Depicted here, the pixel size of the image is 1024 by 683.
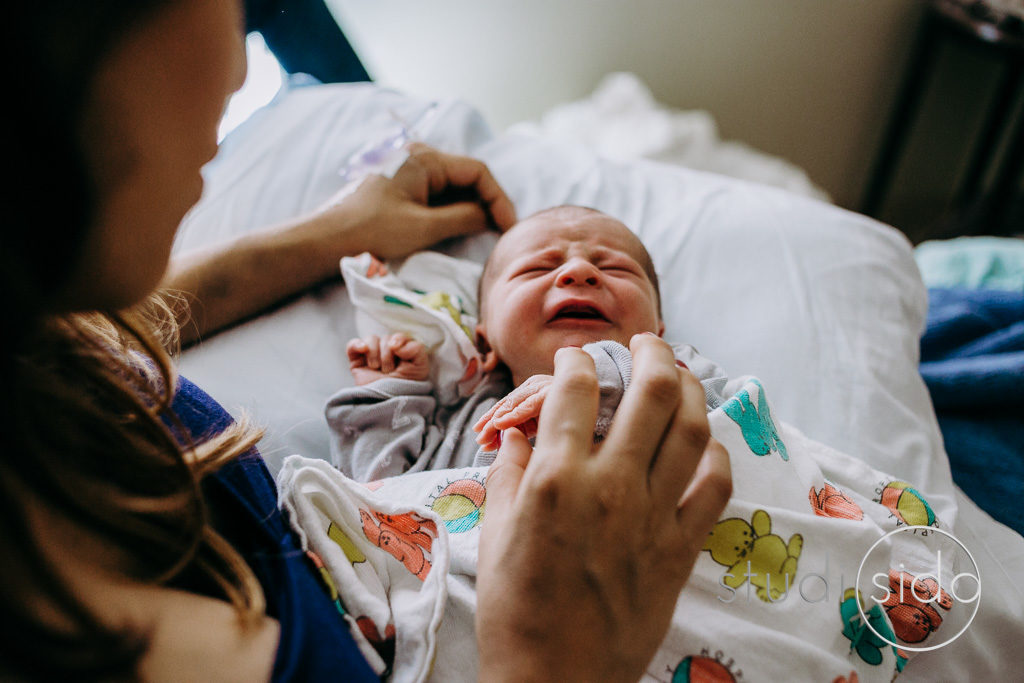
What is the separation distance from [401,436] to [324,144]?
0.75m

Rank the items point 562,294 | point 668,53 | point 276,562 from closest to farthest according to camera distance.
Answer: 1. point 276,562
2. point 562,294
3. point 668,53

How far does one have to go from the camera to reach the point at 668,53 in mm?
2373

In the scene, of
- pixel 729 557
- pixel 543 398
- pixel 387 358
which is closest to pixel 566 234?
pixel 387 358

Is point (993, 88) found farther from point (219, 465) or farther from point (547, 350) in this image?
point (219, 465)

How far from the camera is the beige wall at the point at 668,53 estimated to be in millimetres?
2236

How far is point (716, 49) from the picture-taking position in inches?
94.0

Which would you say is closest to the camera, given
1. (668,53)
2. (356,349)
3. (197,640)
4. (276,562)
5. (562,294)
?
(197,640)

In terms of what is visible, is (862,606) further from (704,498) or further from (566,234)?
(566,234)

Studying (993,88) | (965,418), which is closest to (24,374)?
(965,418)

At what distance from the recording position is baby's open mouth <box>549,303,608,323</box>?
3.20ft

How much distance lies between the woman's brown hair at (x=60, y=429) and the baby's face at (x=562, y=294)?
551mm

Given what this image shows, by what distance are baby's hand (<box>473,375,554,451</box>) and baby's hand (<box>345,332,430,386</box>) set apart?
0.99 feet

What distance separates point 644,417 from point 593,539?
99 millimetres

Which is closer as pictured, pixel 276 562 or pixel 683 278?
pixel 276 562
